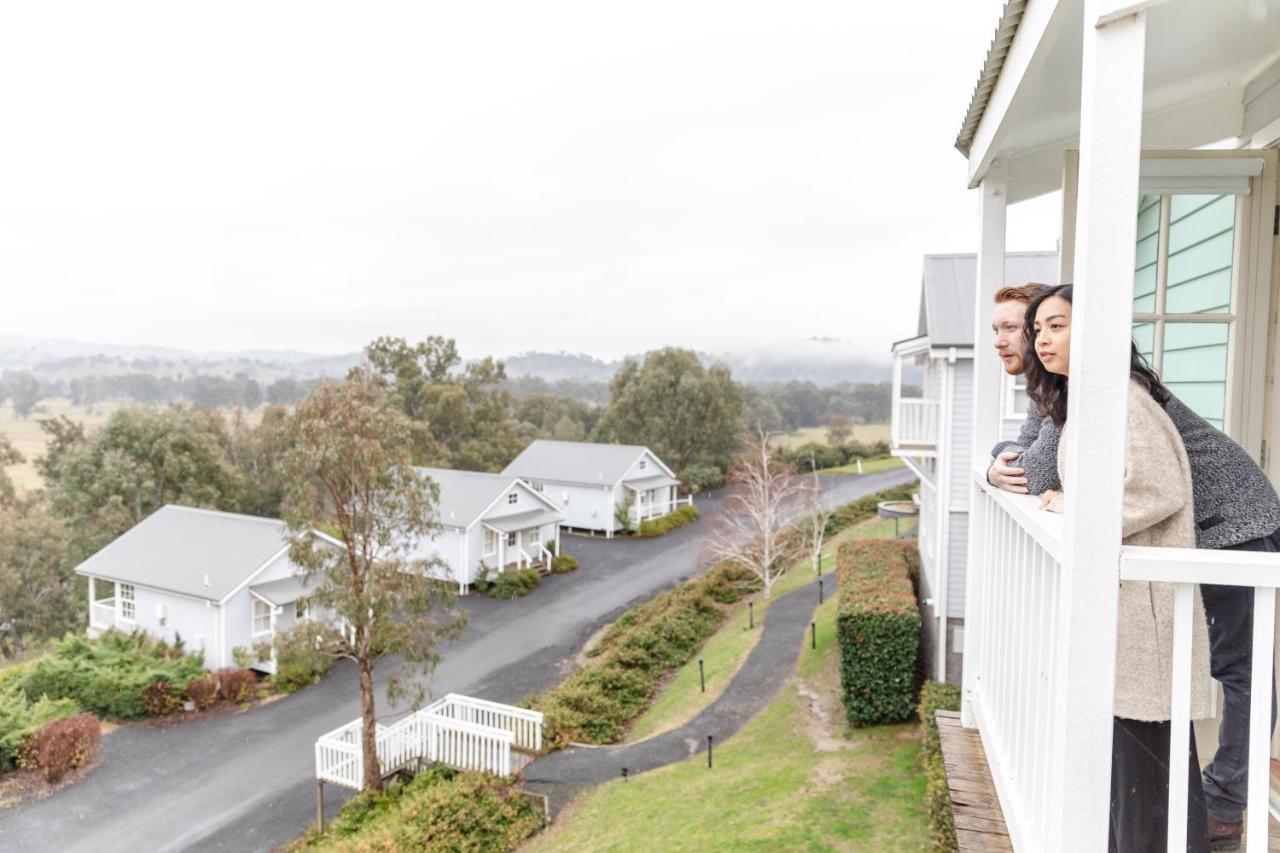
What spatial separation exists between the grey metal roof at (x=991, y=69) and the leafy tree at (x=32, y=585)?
2857cm

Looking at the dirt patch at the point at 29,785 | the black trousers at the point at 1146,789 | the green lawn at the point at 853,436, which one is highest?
the black trousers at the point at 1146,789

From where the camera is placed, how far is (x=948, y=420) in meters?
12.1

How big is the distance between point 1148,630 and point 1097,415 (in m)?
0.56

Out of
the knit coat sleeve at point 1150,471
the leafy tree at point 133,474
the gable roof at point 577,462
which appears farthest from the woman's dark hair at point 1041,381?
the leafy tree at point 133,474

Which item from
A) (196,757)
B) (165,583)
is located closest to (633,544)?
(165,583)

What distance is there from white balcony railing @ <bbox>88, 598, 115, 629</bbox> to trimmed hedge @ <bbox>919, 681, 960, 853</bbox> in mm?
19313

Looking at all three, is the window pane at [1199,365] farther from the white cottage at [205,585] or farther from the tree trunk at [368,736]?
the white cottage at [205,585]

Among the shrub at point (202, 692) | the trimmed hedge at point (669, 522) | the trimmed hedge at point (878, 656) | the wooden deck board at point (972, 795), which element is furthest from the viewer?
the trimmed hedge at point (669, 522)

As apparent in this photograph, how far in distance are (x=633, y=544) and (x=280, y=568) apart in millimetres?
13171

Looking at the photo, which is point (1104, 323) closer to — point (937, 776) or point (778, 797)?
point (937, 776)

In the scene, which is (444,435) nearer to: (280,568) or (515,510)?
(515,510)

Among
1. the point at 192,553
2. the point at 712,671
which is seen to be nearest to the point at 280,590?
the point at 192,553

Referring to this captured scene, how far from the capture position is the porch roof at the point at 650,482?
3066cm

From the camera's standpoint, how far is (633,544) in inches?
1123
